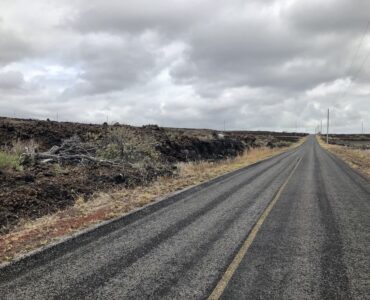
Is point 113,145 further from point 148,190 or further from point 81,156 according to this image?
point 148,190

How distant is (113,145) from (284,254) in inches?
621

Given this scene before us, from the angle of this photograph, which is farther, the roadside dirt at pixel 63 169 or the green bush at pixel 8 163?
the green bush at pixel 8 163

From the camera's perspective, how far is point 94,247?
755 cm

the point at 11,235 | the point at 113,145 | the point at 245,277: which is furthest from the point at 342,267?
the point at 113,145

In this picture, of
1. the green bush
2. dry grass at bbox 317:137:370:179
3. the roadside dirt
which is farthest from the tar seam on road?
dry grass at bbox 317:137:370:179

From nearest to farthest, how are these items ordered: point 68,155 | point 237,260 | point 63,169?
point 237,260, point 63,169, point 68,155

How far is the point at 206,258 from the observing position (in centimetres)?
679

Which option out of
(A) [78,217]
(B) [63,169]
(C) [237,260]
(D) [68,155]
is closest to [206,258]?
(C) [237,260]

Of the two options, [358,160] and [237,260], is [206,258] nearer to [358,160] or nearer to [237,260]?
[237,260]

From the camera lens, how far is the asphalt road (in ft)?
17.9

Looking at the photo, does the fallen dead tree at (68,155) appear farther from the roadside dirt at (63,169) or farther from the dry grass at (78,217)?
the dry grass at (78,217)

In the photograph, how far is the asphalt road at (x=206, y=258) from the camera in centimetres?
546

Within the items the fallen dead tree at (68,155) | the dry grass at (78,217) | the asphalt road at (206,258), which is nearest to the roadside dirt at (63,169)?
the fallen dead tree at (68,155)

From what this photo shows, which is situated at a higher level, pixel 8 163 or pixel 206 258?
pixel 8 163
